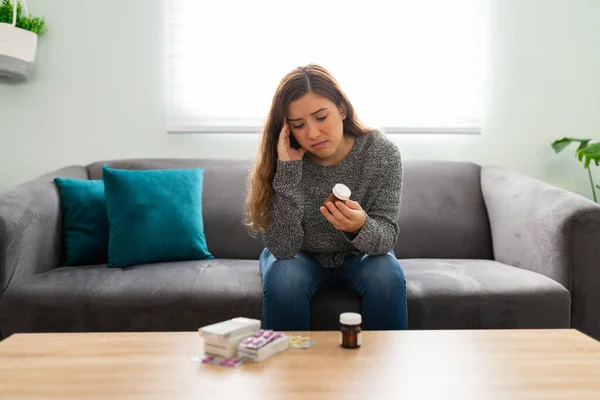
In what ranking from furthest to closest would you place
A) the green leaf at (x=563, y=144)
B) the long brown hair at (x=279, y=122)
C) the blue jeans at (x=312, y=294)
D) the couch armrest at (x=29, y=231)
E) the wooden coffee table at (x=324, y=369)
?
the green leaf at (x=563, y=144) < the couch armrest at (x=29, y=231) < the long brown hair at (x=279, y=122) < the blue jeans at (x=312, y=294) < the wooden coffee table at (x=324, y=369)

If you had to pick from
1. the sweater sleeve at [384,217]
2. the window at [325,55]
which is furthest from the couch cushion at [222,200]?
the sweater sleeve at [384,217]

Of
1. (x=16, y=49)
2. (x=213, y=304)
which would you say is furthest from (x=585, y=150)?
(x=16, y=49)

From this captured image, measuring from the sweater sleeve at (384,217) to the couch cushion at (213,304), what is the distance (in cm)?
19

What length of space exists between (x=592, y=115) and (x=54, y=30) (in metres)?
2.62

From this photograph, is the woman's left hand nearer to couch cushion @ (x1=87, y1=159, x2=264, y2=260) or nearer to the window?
couch cushion @ (x1=87, y1=159, x2=264, y2=260)

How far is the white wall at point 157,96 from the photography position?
2.71 metres

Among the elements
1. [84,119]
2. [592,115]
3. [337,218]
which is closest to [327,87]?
[337,218]

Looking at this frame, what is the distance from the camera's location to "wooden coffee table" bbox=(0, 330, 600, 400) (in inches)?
38.6

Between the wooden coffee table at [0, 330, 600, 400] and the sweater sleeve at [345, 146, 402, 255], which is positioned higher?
the sweater sleeve at [345, 146, 402, 255]

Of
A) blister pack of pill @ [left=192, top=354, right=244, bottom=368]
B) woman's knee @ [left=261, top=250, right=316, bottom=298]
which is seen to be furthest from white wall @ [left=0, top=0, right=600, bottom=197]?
blister pack of pill @ [left=192, top=354, right=244, bottom=368]

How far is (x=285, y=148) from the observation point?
5.87 feet

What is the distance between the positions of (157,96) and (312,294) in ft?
4.87

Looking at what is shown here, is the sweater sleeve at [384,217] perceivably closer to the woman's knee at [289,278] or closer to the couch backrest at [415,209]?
the woman's knee at [289,278]

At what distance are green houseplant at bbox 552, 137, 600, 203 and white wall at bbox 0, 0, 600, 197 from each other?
0.09 metres
